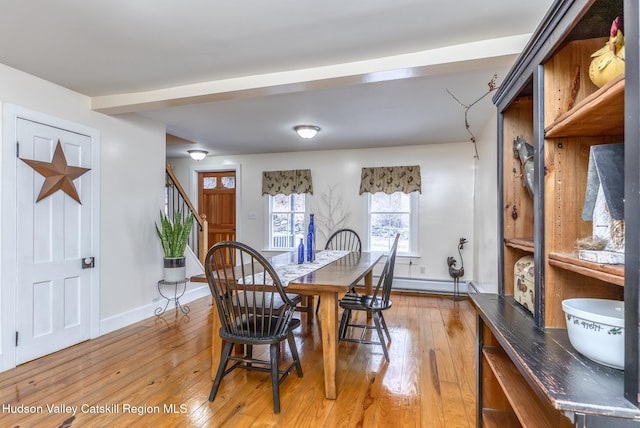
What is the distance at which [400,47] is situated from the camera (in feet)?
7.33

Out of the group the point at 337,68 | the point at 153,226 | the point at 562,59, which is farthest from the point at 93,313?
the point at 562,59

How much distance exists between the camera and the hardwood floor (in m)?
1.99


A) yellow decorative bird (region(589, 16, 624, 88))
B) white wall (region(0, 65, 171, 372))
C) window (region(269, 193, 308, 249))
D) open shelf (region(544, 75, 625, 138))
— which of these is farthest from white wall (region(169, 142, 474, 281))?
yellow decorative bird (region(589, 16, 624, 88))

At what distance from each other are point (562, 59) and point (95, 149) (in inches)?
148

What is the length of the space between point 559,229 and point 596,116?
38 cm

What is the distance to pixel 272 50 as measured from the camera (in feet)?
7.53

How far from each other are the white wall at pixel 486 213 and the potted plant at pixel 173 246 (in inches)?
137

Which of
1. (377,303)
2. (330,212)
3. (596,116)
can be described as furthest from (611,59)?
(330,212)

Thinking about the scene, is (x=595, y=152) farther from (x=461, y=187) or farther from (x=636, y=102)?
(x=461, y=187)

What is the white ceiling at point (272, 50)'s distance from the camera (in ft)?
6.04

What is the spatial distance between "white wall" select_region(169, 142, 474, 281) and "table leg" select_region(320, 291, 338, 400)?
11.5 ft

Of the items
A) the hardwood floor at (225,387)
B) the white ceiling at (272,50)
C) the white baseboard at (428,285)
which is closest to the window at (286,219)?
the white baseboard at (428,285)

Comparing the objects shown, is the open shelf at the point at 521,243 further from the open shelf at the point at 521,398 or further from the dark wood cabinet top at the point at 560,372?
the open shelf at the point at 521,398

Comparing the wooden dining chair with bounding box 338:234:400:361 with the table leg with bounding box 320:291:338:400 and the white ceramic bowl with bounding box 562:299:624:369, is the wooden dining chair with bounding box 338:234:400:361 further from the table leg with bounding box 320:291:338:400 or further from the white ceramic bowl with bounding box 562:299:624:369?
the white ceramic bowl with bounding box 562:299:624:369
